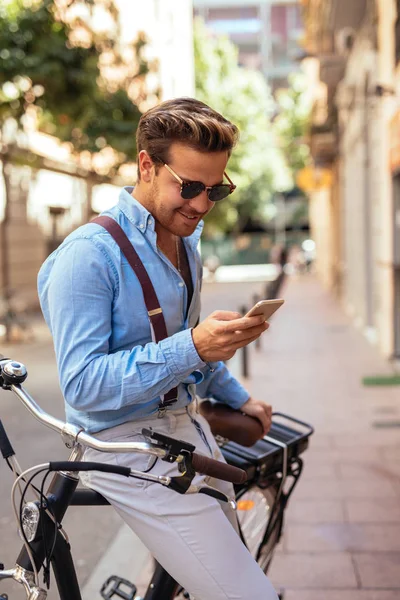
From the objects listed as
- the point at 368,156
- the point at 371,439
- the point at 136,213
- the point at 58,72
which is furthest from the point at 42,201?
the point at 136,213

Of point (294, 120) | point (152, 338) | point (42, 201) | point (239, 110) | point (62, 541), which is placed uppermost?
point (294, 120)

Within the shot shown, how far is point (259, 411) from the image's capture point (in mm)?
2600

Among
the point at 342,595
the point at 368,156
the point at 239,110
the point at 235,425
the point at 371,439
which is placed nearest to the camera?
the point at 235,425

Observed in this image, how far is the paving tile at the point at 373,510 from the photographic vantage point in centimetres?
466

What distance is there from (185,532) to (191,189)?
835 mm

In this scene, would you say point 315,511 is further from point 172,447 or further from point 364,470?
point 172,447

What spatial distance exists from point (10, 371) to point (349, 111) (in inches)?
646

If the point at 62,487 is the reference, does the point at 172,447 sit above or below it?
above

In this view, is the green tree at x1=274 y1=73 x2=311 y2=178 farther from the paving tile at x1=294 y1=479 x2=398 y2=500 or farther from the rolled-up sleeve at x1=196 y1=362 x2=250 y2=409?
the rolled-up sleeve at x1=196 y1=362 x2=250 y2=409

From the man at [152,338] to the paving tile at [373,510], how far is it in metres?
2.88

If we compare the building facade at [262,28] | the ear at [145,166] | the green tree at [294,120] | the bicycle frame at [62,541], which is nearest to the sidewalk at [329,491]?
the bicycle frame at [62,541]

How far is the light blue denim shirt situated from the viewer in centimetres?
186

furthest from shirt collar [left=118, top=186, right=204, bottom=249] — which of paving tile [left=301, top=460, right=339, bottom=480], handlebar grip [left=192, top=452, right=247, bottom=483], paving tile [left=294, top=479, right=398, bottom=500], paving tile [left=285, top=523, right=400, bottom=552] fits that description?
paving tile [left=301, top=460, right=339, bottom=480]

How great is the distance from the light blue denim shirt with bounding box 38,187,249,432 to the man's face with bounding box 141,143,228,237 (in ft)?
0.14
